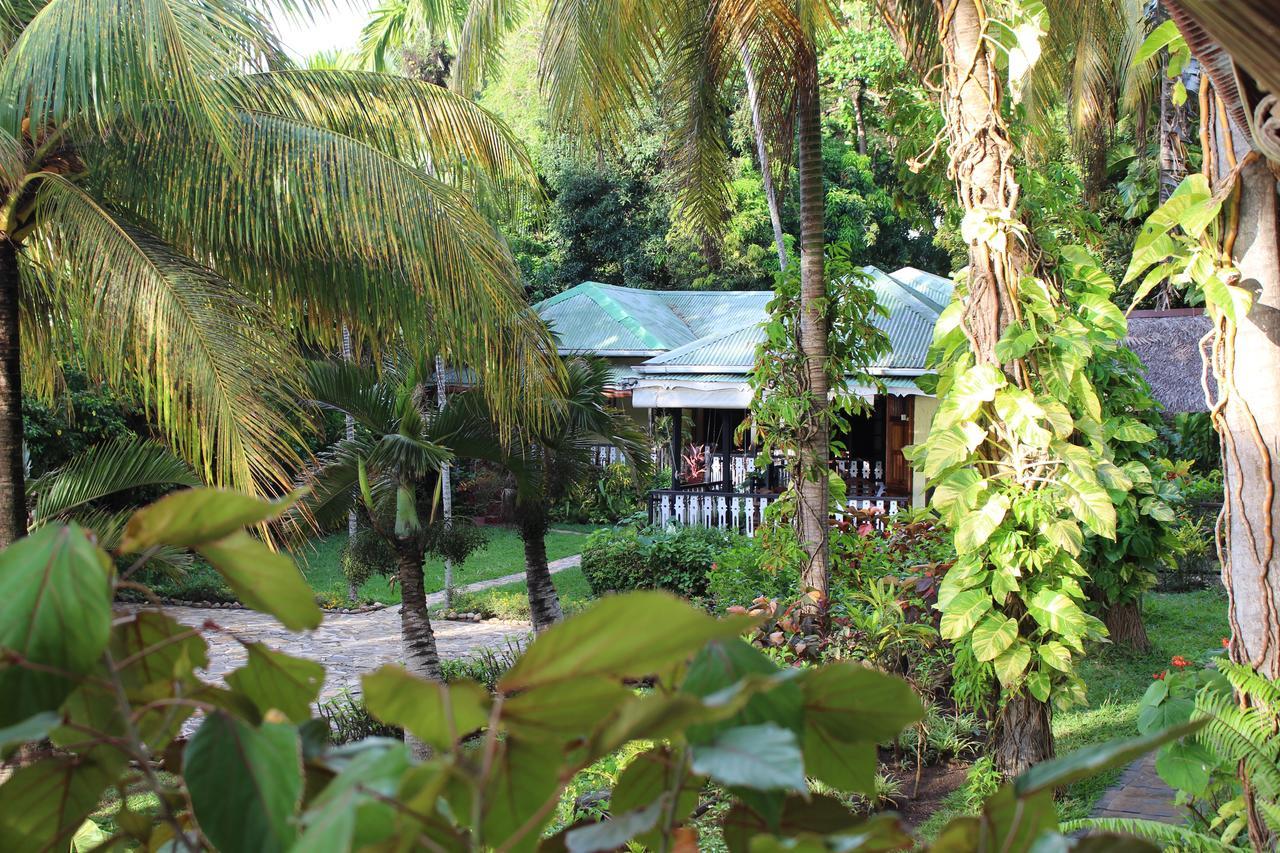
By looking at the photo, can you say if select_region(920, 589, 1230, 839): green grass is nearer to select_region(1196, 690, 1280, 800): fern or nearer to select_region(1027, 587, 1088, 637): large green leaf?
select_region(1027, 587, 1088, 637): large green leaf

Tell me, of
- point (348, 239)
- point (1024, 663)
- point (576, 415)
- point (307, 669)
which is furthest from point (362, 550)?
point (307, 669)

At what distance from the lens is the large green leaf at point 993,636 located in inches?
167

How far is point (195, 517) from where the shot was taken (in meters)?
0.56

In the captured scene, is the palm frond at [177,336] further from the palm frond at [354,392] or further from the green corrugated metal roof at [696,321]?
the green corrugated metal roof at [696,321]

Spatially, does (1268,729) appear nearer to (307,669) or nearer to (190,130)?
(307,669)

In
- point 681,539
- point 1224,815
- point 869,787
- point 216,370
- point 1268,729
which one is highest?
point 216,370

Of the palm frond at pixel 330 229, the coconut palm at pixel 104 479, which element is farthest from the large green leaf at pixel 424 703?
the coconut palm at pixel 104 479

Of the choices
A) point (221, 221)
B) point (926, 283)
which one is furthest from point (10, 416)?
point (926, 283)

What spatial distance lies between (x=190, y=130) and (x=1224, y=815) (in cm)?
595

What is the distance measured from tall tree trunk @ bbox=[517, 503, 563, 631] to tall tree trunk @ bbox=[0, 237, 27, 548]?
15.9 ft

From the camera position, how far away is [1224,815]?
2613 mm

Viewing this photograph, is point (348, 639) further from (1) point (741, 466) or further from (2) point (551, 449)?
(1) point (741, 466)

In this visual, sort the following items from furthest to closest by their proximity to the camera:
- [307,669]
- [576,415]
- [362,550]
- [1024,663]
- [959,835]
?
[576,415] < [362,550] < [1024,663] < [307,669] < [959,835]

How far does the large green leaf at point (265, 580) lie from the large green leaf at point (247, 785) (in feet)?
0.29
